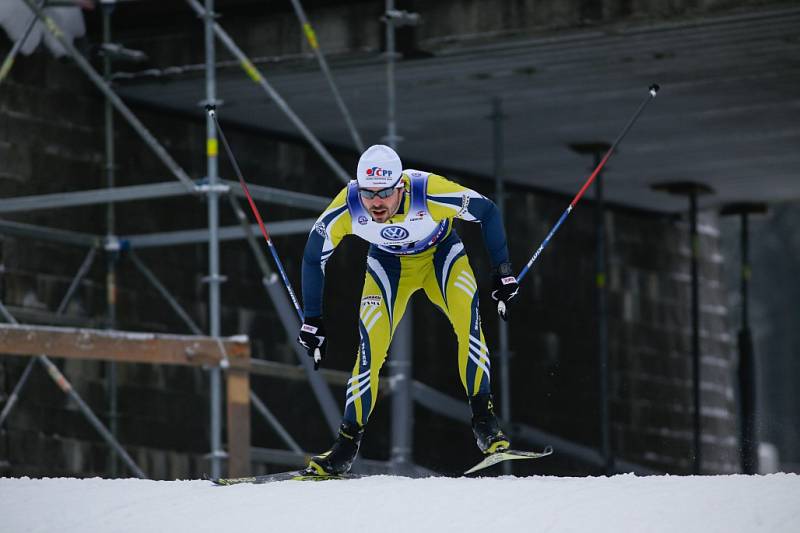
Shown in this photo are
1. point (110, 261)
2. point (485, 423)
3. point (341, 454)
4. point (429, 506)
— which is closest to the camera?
point (429, 506)

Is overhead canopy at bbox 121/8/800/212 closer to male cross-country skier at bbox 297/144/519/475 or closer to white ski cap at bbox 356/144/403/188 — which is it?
male cross-country skier at bbox 297/144/519/475

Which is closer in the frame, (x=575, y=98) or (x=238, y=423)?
(x=238, y=423)

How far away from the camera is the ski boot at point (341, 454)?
36.9 ft

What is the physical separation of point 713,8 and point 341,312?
18.8 ft

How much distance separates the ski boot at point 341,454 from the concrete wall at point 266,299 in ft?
15.5

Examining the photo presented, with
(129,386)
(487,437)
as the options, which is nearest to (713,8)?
(487,437)

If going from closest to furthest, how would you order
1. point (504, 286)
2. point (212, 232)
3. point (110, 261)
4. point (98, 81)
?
point (504, 286), point (212, 232), point (98, 81), point (110, 261)

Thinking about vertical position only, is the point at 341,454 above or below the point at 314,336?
below

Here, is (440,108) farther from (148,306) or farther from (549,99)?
(148,306)

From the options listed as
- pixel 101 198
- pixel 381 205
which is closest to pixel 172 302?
pixel 101 198

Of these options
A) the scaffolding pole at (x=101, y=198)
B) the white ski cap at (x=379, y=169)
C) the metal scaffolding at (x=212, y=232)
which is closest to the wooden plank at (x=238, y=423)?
the metal scaffolding at (x=212, y=232)

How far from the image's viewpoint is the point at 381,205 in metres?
10.6

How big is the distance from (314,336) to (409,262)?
70 cm

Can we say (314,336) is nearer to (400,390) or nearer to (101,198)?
(101,198)
